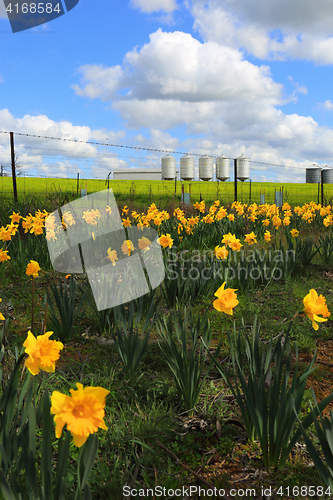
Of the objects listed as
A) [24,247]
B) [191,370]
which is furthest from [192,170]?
[191,370]

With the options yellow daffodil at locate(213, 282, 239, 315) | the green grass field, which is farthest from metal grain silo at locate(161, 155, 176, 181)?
yellow daffodil at locate(213, 282, 239, 315)

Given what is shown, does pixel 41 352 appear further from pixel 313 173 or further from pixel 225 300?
pixel 313 173

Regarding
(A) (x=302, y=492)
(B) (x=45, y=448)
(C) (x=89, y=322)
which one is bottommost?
(A) (x=302, y=492)

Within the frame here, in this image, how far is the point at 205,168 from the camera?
36.5 meters

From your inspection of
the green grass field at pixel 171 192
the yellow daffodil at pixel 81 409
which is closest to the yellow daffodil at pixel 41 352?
the yellow daffodil at pixel 81 409

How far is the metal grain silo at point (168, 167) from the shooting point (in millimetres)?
37144

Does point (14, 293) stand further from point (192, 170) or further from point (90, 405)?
point (192, 170)

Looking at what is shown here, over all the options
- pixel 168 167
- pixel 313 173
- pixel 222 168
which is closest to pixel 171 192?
pixel 222 168

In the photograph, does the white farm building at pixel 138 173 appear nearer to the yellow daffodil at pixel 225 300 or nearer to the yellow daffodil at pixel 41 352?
the yellow daffodil at pixel 225 300

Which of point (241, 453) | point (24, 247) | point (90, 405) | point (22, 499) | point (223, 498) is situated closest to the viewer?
point (90, 405)

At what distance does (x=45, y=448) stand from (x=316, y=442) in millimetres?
1233

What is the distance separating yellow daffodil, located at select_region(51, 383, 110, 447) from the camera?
814 millimetres

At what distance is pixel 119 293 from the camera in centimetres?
254

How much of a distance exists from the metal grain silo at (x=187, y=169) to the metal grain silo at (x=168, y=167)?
108 centimetres
